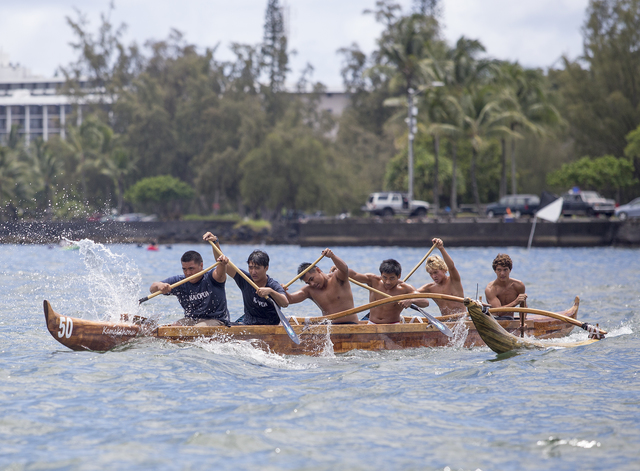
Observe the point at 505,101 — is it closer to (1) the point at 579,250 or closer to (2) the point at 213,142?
(1) the point at 579,250

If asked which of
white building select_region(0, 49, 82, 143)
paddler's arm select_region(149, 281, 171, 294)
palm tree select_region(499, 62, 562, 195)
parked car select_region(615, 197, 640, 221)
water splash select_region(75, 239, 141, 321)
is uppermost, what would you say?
white building select_region(0, 49, 82, 143)

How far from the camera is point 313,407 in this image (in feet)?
25.1

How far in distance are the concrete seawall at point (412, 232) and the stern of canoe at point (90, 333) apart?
33.3 metres

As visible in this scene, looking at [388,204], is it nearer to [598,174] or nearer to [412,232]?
[412,232]

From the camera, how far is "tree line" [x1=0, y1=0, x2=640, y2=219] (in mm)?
50312

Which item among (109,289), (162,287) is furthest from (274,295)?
(109,289)

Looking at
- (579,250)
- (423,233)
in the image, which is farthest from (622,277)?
(423,233)

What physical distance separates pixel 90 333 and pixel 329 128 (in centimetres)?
6178

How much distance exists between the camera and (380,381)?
8.84m

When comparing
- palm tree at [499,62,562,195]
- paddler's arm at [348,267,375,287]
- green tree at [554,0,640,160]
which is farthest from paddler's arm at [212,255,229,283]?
green tree at [554,0,640,160]

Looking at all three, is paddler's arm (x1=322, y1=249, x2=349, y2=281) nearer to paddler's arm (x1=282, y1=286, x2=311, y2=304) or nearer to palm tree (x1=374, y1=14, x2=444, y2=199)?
paddler's arm (x1=282, y1=286, x2=311, y2=304)

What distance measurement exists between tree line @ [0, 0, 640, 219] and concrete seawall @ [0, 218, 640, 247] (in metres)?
4.31

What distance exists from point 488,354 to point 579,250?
1210 inches

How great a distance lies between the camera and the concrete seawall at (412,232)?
40.5 meters
